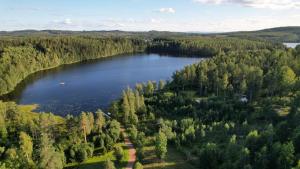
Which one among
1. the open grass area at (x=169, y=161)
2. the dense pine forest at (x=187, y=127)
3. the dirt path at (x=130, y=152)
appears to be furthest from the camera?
the dirt path at (x=130, y=152)

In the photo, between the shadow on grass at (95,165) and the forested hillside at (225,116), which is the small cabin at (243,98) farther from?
the shadow on grass at (95,165)

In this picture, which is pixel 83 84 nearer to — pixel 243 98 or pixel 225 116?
pixel 243 98

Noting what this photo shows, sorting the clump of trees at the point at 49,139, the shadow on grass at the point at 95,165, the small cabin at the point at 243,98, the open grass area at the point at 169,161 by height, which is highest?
the small cabin at the point at 243,98

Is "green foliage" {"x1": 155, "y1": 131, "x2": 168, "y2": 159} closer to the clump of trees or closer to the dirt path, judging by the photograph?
the dirt path

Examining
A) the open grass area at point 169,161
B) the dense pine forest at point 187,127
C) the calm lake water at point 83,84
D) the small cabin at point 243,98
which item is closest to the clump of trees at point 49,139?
the dense pine forest at point 187,127

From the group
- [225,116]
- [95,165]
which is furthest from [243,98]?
[95,165]

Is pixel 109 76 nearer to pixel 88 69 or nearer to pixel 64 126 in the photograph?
pixel 88 69

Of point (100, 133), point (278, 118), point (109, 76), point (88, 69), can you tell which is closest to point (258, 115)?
point (278, 118)
